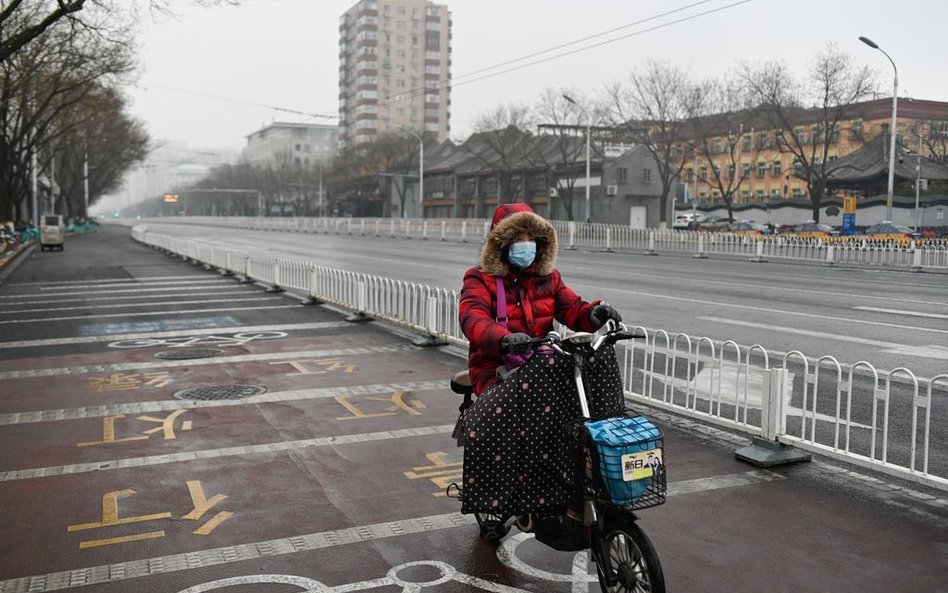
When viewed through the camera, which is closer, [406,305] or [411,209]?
[406,305]

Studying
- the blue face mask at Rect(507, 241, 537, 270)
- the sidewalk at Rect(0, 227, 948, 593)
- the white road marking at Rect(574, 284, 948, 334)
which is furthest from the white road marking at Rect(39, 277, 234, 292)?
the blue face mask at Rect(507, 241, 537, 270)

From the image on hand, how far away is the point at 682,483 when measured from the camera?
227 inches

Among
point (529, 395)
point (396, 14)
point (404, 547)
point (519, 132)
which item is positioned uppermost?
point (396, 14)

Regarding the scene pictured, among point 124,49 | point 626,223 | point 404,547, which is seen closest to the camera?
point 404,547

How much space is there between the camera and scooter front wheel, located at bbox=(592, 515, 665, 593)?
3.51 metres

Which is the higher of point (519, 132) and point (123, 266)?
point (519, 132)

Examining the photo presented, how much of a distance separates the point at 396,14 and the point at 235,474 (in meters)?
132

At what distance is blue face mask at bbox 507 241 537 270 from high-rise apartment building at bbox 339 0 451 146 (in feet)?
406

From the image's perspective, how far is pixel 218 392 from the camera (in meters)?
8.69

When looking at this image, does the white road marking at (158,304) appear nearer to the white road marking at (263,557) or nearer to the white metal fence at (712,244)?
the white metal fence at (712,244)

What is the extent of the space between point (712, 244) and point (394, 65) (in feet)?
346

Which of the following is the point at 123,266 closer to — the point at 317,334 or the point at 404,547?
the point at 317,334

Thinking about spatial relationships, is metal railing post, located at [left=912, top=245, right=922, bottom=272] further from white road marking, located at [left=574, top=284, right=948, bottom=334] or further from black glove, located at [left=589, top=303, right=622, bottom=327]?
black glove, located at [left=589, top=303, right=622, bottom=327]

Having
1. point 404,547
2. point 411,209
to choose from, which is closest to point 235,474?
point 404,547
